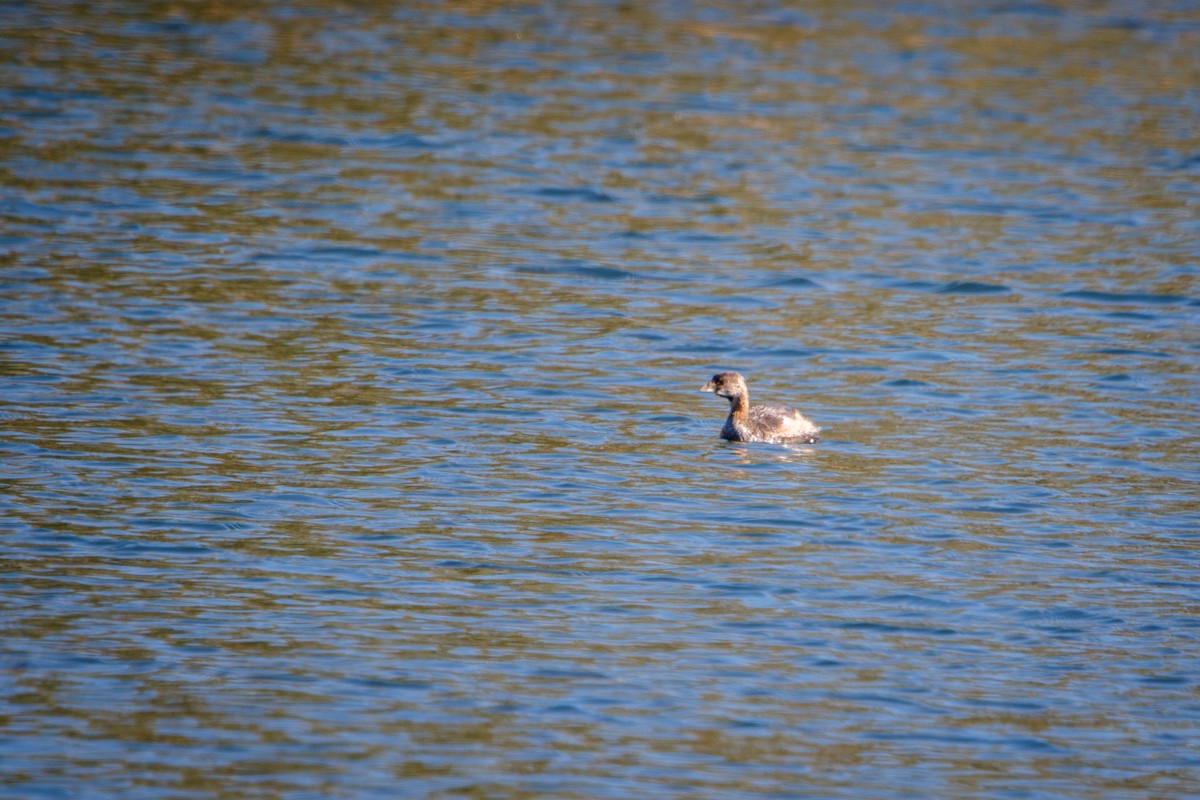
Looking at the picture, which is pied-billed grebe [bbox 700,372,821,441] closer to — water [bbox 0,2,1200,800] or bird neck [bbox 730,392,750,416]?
bird neck [bbox 730,392,750,416]

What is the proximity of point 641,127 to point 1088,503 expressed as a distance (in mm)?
14879

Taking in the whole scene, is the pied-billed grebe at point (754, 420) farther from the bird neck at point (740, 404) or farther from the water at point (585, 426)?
the water at point (585, 426)

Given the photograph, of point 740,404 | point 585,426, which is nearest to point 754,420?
point 740,404

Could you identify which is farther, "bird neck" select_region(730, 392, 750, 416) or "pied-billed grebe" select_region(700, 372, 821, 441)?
"bird neck" select_region(730, 392, 750, 416)

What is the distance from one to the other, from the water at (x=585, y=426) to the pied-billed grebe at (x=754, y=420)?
0.42 meters

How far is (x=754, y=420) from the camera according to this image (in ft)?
47.8

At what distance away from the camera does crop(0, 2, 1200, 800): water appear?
9.15 meters

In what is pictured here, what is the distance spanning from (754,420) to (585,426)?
143 centimetres

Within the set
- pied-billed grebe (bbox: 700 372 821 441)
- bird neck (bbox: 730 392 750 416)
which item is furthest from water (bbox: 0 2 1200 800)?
bird neck (bbox: 730 392 750 416)

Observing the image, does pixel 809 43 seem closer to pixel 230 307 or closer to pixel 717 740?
pixel 230 307

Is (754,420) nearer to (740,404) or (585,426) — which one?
(740,404)

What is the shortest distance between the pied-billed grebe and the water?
1.38ft

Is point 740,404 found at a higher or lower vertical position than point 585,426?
higher

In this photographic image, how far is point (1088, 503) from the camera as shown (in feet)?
42.5
